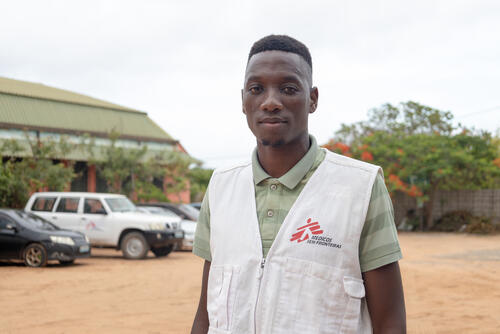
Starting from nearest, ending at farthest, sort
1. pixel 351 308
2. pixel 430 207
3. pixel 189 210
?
pixel 351 308 → pixel 189 210 → pixel 430 207

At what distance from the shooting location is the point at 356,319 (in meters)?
1.75

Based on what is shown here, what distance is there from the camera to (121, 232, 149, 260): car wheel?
1569 centimetres

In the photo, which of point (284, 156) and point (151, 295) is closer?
point (284, 156)

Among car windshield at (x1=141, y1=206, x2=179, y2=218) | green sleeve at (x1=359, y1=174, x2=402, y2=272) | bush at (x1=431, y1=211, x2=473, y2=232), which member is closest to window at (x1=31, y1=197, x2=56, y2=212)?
car windshield at (x1=141, y1=206, x2=179, y2=218)

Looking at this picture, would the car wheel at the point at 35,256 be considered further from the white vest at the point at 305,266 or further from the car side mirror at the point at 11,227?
the white vest at the point at 305,266

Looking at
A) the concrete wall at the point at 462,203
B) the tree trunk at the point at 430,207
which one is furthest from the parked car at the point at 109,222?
the concrete wall at the point at 462,203

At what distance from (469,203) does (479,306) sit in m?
19.8

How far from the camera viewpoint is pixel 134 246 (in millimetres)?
15820

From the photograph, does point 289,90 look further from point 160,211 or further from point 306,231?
point 160,211

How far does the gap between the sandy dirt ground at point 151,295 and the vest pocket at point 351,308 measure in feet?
18.1

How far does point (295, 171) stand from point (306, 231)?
0.23 meters

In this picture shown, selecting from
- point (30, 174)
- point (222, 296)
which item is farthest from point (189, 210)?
point (222, 296)

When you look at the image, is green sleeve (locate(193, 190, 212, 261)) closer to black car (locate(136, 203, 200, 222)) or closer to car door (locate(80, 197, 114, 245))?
car door (locate(80, 197, 114, 245))

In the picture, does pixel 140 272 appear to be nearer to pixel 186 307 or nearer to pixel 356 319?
pixel 186 307
